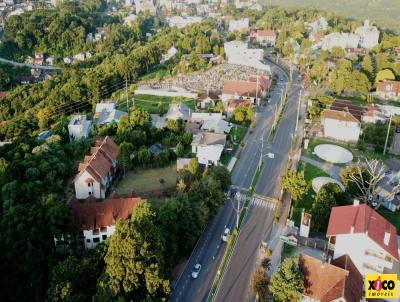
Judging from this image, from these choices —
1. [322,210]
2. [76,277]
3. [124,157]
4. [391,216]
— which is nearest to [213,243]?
[322,210]

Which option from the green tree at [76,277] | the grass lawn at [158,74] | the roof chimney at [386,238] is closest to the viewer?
the green tree at [76,277]

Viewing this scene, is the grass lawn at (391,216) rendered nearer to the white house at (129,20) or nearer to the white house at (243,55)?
Answer: the white house at (243,55)

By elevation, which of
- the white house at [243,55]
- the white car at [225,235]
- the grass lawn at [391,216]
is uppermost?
the white house at [243,55]

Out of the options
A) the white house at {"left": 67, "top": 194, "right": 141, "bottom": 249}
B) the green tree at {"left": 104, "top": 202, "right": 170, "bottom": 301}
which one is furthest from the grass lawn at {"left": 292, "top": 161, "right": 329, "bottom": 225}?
the green tree at {"left": 104, "top": 202, "right": 170, "bottom": 301}

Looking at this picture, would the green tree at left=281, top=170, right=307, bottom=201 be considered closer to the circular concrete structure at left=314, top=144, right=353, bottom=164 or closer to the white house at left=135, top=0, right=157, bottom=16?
the circular concrete structure at left=314, top=144, right=353, bottom=164

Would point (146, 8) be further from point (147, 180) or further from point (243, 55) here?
point (147, 180)

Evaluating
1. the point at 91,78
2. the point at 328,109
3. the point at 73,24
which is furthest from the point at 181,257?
the point at 73,24

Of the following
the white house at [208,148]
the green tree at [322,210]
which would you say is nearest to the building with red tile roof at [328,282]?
the green tree at [322,210]
